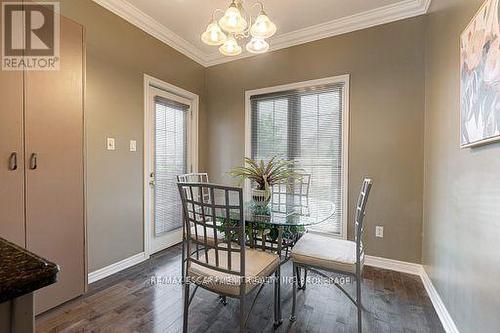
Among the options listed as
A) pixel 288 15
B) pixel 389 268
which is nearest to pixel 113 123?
pixel 288 15

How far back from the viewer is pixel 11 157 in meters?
1.53

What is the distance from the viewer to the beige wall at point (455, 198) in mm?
1183

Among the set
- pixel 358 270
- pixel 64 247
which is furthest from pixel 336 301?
pixel 64 247

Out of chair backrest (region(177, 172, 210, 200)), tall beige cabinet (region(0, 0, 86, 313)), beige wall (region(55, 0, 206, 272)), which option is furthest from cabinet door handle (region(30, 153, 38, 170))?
chair backrest (region(177, 172, 210, 200))

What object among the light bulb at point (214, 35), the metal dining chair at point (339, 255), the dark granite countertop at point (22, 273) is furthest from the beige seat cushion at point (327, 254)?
the light bulb at point (214, 35)

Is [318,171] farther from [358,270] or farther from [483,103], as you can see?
[483,103]

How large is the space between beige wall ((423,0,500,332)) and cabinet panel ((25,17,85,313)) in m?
2.55

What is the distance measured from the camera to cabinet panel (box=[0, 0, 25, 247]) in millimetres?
1489

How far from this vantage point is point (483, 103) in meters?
1.21

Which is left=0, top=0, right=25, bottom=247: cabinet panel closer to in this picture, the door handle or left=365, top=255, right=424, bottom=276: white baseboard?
the door handle

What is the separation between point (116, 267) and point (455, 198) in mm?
2972

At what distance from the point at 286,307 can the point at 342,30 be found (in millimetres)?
Answer: 2923

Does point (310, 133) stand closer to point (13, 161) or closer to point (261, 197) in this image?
point (261, 197)

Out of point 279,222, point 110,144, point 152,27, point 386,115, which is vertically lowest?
point 279,222
